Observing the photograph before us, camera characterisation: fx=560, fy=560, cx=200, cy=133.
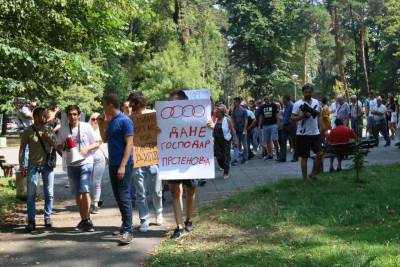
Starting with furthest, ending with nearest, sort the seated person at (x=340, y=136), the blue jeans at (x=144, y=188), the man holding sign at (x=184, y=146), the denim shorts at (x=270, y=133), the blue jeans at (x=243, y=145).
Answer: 1. the denim shorts at (x=270, y=133)
2. the blue jeans at (x=243, y=145)
3. the seated person at (x=340, y=136)
4. the blue jeans at (x=144, y=188)
5. the man holding sign at (x=184, y=146)

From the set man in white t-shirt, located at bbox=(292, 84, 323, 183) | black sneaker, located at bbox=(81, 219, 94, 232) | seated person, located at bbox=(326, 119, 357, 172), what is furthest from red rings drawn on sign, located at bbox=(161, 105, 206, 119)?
seated person, located at bbox=(326, 119, 357, 172)

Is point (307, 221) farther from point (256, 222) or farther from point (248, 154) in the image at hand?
point (248, 154)

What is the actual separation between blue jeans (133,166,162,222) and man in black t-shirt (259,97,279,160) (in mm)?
7877

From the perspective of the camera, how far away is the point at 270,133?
1620cm

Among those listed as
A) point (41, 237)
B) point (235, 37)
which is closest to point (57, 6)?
point (41, 237)

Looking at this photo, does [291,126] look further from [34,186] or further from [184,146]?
[34,186]

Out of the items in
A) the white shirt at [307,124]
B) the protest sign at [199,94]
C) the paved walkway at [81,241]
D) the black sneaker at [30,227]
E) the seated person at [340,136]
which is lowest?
the paved walkway at [81,241]

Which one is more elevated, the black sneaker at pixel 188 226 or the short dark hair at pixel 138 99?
the short dark hair at pixel 138 99

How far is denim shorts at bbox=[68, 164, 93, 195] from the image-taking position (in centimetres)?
815

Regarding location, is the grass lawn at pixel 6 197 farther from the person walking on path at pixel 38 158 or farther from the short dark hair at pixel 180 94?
the short dark hair at pixel 180 94

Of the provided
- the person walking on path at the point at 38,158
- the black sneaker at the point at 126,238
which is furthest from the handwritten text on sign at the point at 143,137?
the person walking on path at the point at 38,158

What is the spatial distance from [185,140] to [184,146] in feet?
0.28

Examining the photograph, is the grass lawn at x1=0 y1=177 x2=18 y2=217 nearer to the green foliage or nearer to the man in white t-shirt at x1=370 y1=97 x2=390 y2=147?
the green foliage

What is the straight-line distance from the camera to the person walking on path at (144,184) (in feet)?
25.8
